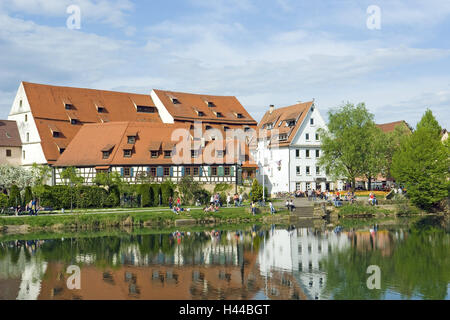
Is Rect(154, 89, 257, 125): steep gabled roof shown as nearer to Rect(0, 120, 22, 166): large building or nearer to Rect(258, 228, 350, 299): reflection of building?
Rect(0, 120, 22, 166): large building

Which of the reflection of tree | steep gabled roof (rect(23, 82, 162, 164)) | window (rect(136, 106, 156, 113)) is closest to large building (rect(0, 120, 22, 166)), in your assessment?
steep gabled roof (rect(23, 82, 162, 164))

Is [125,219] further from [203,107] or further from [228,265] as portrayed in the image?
[203,107]

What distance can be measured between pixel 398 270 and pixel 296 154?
2067 inches

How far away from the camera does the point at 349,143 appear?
235 feet

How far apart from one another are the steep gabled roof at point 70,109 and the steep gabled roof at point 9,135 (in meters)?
4.65

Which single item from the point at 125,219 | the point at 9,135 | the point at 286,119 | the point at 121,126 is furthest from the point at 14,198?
the point at 286,119


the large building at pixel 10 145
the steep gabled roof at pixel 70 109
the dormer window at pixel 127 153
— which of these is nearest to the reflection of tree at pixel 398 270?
the dormer window at pixel 127 153

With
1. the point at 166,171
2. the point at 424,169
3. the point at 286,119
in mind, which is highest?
the point at 286,119

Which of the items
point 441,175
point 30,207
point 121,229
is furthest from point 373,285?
point 441,175

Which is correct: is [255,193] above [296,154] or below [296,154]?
below

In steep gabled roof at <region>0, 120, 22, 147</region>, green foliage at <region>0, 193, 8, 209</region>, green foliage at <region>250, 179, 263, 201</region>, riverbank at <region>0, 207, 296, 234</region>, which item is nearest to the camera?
riverbank at <region>0, 207, 296, 234</region>

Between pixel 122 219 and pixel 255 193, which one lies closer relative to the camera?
pixel 122 219

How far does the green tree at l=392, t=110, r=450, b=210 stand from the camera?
199ft

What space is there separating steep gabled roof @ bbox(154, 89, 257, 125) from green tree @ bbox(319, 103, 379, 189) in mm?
20440
